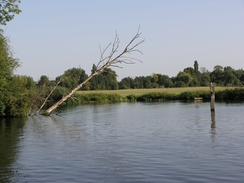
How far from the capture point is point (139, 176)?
487 inches

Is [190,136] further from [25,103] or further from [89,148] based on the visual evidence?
[25,103]

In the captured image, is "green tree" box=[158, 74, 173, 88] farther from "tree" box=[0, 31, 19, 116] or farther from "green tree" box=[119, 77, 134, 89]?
"tree" box=[0, 31, 19, 116]

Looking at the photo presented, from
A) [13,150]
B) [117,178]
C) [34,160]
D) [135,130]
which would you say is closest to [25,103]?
[135,130]

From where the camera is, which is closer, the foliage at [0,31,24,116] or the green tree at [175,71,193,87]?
the foliage at [0,31,24,116]

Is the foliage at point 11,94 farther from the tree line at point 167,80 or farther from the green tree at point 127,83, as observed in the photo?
the green tree at point 127,83

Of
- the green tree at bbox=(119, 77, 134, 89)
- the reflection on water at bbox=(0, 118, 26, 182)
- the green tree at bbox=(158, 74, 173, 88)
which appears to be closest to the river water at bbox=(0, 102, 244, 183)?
the reflection on water at bbox=(0, 118, 26, 182)

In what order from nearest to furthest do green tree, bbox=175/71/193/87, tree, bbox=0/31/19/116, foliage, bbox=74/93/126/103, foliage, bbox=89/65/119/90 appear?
1. tree, bbox=0/31/19/116
2. foliage, bbox=74/93/126/103
3. foliage, bbox=89/65/119/90
4. green tree, bbox=175/71/193/87

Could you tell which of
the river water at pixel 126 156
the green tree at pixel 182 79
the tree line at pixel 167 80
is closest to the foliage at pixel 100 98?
the tree line at pixel 167 80

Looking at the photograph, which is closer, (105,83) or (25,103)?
(25,103)

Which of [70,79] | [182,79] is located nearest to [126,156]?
[70,79]

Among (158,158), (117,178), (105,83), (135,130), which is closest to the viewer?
(117,178)

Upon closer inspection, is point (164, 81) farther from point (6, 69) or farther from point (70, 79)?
point (6, 69)

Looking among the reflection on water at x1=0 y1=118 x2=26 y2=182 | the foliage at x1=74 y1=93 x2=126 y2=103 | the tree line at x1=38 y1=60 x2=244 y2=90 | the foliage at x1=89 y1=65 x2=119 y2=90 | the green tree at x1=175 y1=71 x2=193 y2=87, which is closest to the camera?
the reflection on water at x1=0 y1=118 x2=26 y2=182

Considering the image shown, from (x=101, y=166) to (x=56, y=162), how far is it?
1807 millimetres
